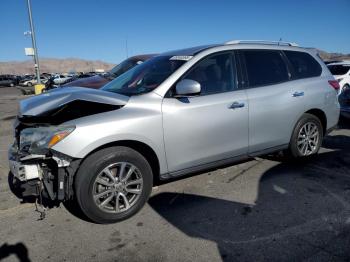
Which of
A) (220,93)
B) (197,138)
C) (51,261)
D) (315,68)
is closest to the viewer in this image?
(51,261)

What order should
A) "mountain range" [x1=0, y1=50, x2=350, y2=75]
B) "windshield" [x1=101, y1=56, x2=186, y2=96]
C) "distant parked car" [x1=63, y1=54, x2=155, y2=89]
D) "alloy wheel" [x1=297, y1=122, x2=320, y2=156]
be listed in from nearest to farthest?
1. "windshield" [x1=101, y1=56, x2=186, y2=96]
2. "alloy wheel" [x1=297, y1=122, x2=320, y2=156]
3. "distant parked car" [x1=63, y1=54, x2=155, y2=89]
4. "mountain range" [x1=0, y1=50, x2=350, y2=75]

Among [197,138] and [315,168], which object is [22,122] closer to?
[197,138]

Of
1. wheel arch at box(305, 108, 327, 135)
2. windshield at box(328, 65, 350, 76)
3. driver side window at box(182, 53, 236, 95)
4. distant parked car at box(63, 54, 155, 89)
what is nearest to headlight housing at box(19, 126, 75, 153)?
driver side window at box(182, 53, 236, 95)

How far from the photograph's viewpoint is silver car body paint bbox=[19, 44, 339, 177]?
10.4 ft

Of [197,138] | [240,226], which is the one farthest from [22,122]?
[240,226]

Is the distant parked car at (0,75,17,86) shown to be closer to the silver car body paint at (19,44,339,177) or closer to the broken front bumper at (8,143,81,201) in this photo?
the silver car body paint at (19,44,339,177)

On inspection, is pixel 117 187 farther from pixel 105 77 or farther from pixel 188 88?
pixel 105 77

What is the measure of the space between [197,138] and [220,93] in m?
0.67

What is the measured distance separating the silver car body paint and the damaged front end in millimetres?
49

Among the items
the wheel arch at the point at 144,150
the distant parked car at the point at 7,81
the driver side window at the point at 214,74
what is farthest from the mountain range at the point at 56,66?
the wheel arch at the point at 144,150

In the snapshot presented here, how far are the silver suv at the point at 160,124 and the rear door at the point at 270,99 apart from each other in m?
0.01

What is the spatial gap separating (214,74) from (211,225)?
183cm

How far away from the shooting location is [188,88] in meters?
3.53

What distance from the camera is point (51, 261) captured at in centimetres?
278
